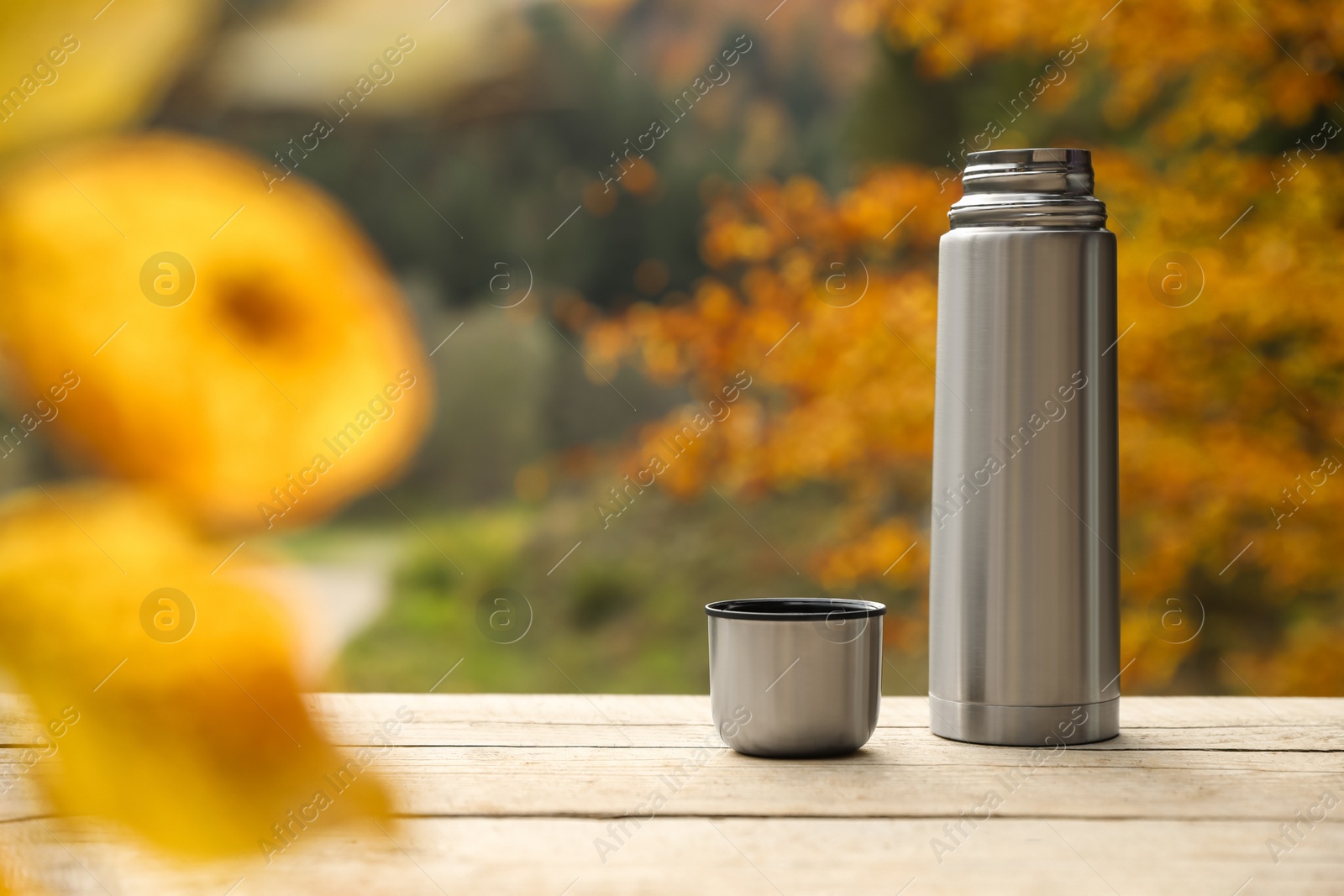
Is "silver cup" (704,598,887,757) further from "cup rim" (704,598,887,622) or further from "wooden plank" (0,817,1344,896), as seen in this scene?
"wooden plank" (0,817,1344,896)

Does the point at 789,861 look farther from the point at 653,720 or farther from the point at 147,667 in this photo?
the point at 147,667

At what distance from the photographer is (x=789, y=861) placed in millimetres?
540

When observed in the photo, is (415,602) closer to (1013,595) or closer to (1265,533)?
(1265,533)

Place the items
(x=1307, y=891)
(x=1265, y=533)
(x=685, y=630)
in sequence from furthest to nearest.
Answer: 1. (x=685, y=630)
2. (x=1265, y=533)
3. (x=1307, y=891)

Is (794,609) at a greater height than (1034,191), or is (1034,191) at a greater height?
(1034,191)

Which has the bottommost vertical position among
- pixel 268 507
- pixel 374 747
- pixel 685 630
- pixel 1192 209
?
pixel 685 630

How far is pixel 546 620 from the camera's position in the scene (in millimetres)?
4633

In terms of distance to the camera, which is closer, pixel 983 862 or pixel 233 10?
pixel 233 10

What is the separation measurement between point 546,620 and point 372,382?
459 centimetres

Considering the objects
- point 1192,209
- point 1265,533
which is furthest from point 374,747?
point 1265,533

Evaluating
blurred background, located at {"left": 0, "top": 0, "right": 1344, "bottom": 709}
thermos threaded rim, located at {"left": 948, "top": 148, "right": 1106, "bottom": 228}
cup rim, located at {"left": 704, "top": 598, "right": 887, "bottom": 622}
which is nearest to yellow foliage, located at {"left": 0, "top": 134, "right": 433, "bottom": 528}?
blurred background, located at {"left": 0, "top": 0, "right": 1344, "bottom": 709}

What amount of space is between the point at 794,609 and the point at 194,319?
67 centimetres

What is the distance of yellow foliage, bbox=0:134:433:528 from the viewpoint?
103mm

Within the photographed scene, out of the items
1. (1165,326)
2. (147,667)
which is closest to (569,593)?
(1165,326)
